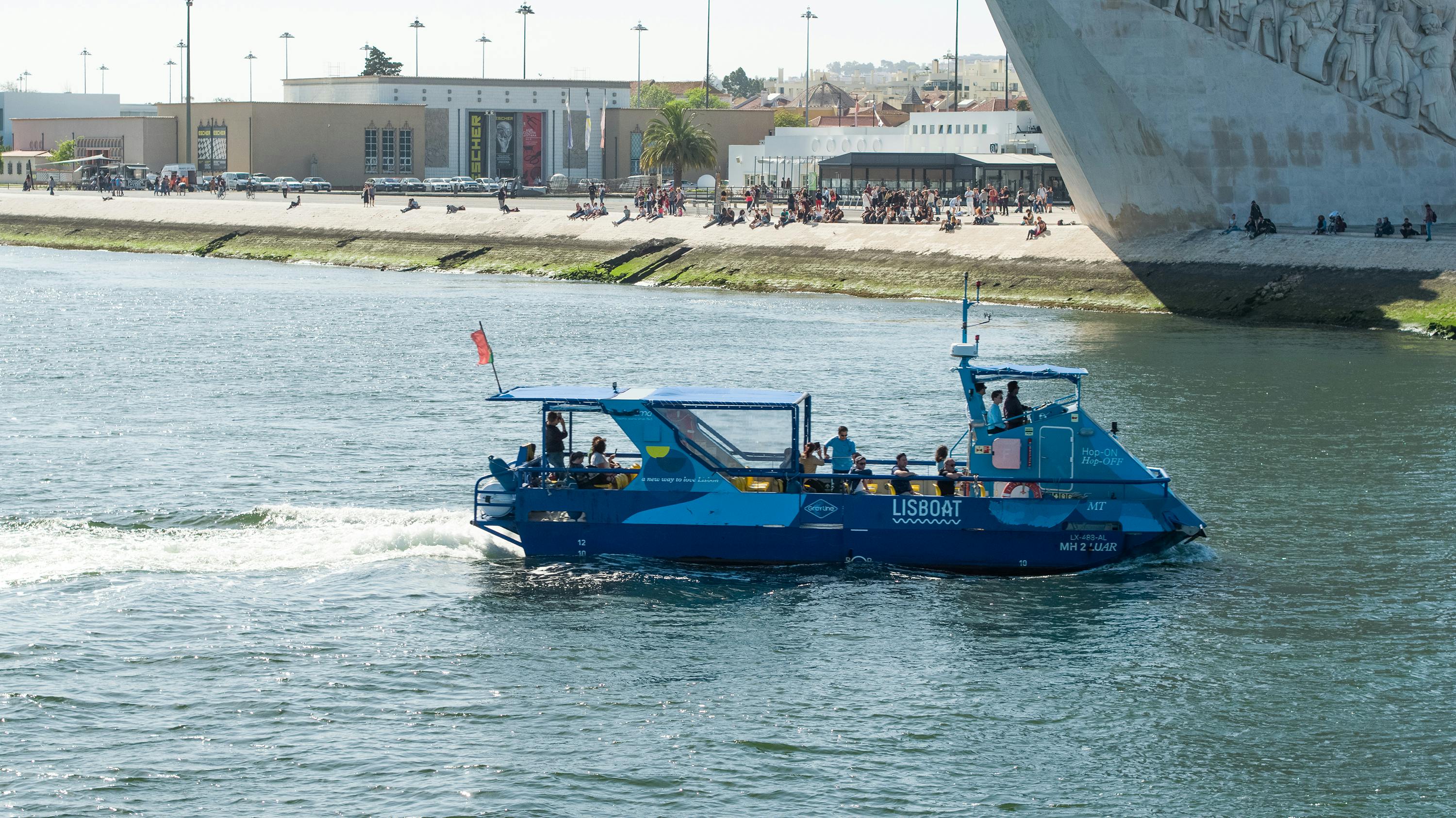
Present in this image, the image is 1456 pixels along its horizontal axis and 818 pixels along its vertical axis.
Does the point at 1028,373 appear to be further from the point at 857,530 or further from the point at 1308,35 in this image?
the point at 1308,35

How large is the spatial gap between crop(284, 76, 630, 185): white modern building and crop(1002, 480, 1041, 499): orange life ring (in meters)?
113

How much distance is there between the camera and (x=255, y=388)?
42531mm

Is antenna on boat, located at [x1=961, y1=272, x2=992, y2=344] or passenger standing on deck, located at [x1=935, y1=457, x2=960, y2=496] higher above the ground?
antenna on boat, located at [x1=961, y1=272, x2=992, y2=344]

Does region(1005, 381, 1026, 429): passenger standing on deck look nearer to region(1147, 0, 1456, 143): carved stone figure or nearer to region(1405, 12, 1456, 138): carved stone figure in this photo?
region(1147, 0, 1456, 143): carved stone figure

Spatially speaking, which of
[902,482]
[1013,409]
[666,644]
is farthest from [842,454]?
[666,644]

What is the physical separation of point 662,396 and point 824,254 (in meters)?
51.0

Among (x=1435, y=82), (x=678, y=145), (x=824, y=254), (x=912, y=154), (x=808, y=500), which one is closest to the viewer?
(x=808, y=500)

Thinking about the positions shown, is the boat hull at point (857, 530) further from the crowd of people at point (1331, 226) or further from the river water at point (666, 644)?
the crowd of people at point (1331, 226)

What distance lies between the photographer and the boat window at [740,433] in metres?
24.8

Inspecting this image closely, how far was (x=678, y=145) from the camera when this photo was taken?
107 m

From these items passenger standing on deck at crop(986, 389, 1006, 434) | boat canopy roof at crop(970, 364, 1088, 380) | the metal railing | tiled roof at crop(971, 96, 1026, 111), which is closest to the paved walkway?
boat canopy roof at crop(970, 364, 1088, 380)

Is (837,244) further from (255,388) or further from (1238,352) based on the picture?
(255,388)

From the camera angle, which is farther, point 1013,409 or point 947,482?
point 1013,409

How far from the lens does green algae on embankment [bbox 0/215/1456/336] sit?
5781 centimetres
